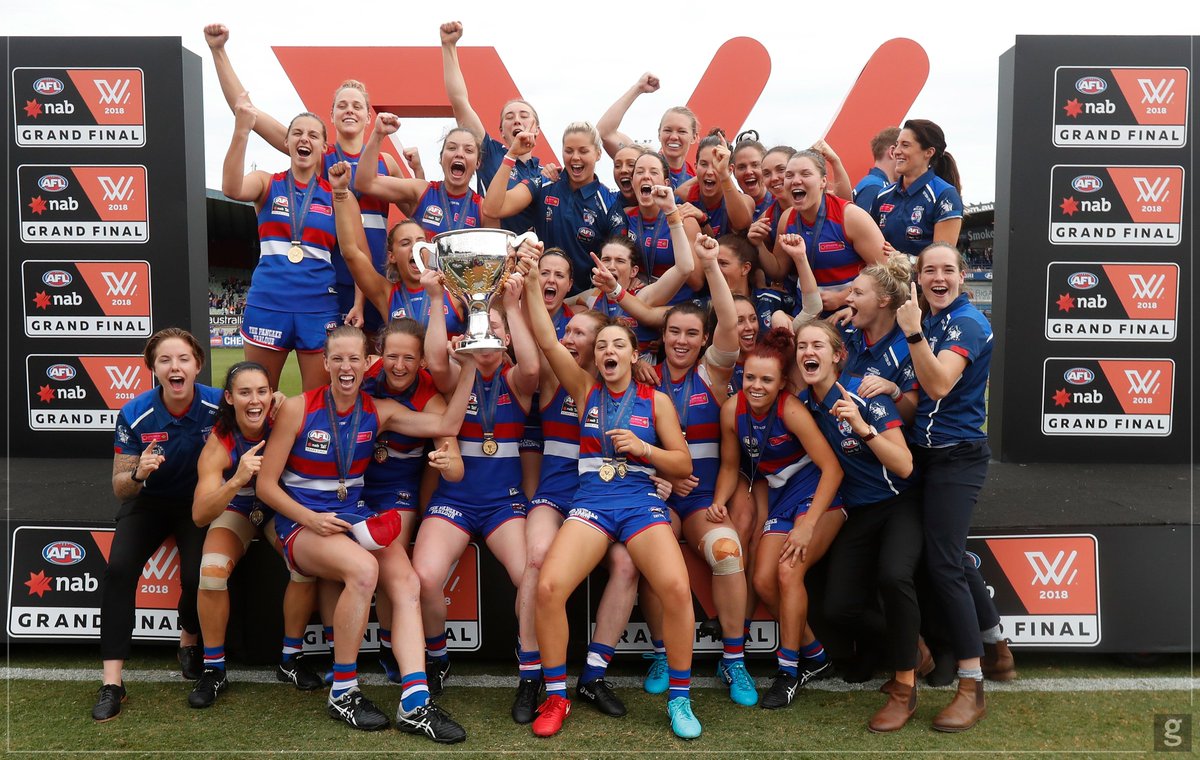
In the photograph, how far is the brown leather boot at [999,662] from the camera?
3920 millimetres

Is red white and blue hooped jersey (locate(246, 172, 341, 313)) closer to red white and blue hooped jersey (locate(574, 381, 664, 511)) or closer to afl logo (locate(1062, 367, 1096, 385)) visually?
red white and blue hooped jersey (locate(574, 381, 664, 511))

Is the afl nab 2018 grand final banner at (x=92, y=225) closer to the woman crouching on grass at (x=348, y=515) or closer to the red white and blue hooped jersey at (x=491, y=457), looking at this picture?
the woman crouching on grass at (x=348, y=515)

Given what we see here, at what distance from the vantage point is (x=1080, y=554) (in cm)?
407

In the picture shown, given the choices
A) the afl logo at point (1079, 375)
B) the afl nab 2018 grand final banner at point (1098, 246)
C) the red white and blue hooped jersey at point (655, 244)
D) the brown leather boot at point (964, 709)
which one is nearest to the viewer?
the brown leather boot at point (964, 709)

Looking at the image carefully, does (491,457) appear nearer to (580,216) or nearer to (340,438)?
(340,438)

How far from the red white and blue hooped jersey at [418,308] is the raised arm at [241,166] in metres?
0.92

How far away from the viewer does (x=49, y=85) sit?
18.1 feet

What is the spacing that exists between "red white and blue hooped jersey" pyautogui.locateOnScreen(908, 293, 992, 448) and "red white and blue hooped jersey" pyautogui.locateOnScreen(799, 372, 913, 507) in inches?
5.5

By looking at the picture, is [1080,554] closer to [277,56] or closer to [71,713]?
[71,713]

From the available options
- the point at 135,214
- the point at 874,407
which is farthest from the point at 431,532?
the point at 135,214

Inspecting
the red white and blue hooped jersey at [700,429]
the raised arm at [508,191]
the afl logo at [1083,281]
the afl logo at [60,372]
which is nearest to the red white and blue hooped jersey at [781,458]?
the red white and blue hooped jersey at [700,429]

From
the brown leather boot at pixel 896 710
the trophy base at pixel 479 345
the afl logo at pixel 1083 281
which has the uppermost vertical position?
the afl logo at pixel 1083 281

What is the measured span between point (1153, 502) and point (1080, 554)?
2.42 feet

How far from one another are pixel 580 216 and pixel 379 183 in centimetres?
113
